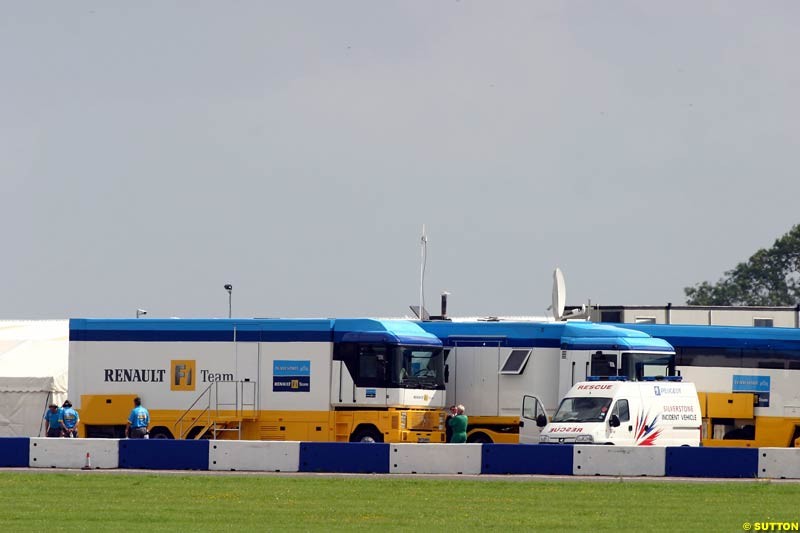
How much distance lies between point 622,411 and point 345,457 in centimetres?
647

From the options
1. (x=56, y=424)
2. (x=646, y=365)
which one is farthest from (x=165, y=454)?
(x=646, y=365)

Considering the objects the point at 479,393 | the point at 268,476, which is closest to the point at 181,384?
the point at 479,393

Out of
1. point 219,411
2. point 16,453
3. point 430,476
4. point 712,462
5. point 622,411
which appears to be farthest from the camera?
point 219,411

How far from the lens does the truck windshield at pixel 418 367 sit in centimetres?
3653

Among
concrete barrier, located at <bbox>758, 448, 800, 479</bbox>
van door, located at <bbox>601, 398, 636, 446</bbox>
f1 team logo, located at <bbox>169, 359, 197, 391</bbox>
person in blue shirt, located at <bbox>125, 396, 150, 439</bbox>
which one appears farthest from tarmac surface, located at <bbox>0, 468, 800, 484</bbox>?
f1 team logo, located at <bbox>169, 359, 197, 391</bbox>

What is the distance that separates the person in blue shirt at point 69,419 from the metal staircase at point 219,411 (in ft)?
8.24

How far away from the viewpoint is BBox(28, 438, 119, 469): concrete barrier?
30.5 m

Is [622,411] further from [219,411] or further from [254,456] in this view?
[219,411]

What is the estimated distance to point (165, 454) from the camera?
99.0 feet

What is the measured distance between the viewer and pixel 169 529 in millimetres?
18969

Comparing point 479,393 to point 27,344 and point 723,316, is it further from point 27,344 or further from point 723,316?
point 27,344

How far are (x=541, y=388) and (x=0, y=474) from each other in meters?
14.1

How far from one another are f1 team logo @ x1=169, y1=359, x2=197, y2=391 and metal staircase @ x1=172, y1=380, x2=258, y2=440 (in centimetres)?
48

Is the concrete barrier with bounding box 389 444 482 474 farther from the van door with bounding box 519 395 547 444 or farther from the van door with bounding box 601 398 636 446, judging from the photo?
the van door with bounding box 519 395 547 444
